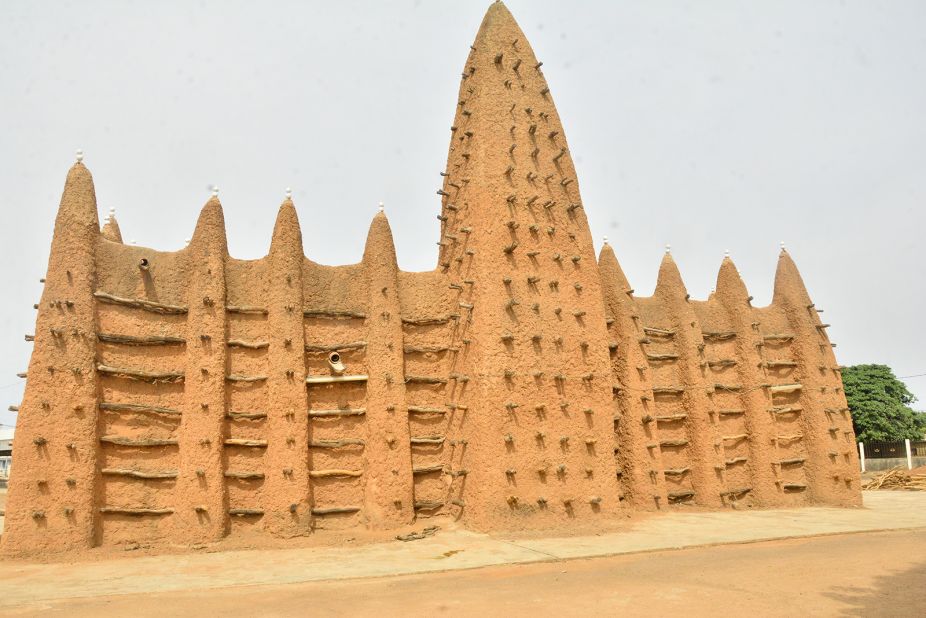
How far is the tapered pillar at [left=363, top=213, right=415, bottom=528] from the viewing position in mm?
15289

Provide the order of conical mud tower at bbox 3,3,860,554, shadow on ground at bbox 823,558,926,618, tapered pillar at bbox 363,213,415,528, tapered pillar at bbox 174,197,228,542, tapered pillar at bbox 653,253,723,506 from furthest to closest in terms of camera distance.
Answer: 1. tapered pillar at bbox 653,253,723,506
2. tapered pillar at bbox 363,213,415,528
3. tapered pillar at bbox 174,197,228,542
4. conical mud tower at bbox 3,3,860,554
5. shadow on ground at bbox 823,558,926,618

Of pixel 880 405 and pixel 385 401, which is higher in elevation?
pixel 385 401

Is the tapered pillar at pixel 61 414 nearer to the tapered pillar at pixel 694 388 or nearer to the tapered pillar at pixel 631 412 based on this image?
the tapered pillar at pixel 631 412

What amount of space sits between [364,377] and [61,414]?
6.37 metres

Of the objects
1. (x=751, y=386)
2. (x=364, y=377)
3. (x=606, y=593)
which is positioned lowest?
(x=606, y=593)

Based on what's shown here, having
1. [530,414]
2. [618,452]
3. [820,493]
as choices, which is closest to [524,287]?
[530,414]

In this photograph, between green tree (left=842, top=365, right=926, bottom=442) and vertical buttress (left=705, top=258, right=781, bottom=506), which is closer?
vertical buttress (left=705, top=258, right=781, bottom=506)

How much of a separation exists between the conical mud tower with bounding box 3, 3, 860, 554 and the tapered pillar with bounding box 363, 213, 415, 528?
0.05 metres

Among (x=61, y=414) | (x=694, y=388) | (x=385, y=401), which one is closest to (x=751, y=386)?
(x=694, y=388)

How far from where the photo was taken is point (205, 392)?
1474cm

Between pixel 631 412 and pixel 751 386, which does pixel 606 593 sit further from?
pixel 751 386

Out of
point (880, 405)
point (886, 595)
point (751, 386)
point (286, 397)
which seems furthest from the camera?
point (880, 405)

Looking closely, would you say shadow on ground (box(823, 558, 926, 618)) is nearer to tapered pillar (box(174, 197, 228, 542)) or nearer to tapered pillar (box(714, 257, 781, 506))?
tapered pillar (box(714, 257, 781, 506))

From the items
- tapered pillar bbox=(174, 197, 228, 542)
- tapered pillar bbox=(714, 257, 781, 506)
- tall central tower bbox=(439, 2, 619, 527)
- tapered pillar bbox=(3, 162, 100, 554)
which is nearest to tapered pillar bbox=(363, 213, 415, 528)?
tall central tower bbox=(439, 2, 619, 527)
